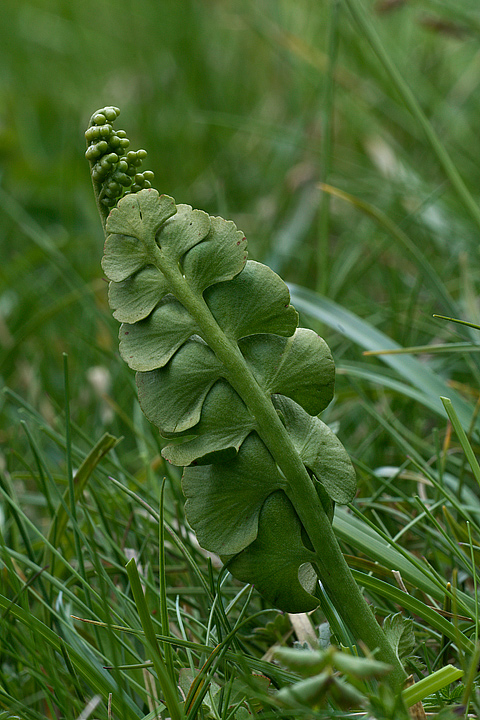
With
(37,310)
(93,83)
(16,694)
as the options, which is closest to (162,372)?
(16,694)

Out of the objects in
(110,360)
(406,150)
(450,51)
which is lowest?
(110,360)

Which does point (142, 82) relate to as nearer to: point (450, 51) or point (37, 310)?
point (450, 51)

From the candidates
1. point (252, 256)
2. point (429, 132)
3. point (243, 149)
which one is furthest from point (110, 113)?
point (243, 149)

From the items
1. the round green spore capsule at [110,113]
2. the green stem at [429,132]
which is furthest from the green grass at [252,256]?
the round green spore capsule at [110,113]

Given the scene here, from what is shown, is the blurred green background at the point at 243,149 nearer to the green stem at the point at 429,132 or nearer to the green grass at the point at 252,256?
the green grass at the point at 252,256

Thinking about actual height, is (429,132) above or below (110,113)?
above

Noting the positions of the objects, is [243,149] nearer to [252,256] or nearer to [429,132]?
[252,256]

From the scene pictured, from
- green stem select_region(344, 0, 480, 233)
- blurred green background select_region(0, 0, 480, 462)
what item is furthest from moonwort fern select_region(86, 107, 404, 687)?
green stem select_region(344, 0, 480, 233)
